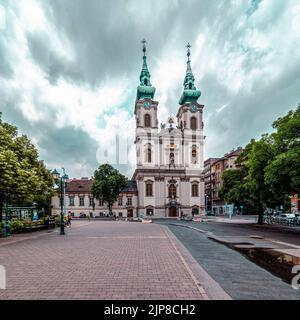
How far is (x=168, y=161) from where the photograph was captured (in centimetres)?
6700

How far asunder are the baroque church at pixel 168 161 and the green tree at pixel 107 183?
21.4 ft

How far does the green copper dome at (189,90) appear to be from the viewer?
231 feet

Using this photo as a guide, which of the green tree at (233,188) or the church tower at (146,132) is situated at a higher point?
the church tower at (146,132)

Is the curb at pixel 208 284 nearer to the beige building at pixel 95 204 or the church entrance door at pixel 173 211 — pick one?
the church entrance door at pixel 173 211

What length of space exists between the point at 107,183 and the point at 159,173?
13516 millimetres

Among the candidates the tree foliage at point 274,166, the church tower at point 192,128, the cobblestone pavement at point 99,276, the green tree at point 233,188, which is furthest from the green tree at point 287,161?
the church tower at point 192,128

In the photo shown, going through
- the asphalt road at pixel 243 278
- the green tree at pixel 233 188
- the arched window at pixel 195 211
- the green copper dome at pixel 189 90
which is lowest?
the arched window at pixel 195 211

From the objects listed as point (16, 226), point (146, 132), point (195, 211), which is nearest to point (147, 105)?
point (146, 132)

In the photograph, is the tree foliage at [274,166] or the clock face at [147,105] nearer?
the tree foliage at [274,166]

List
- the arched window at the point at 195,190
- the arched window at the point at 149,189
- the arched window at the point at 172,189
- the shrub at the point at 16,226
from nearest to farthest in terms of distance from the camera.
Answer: the shrub at the point at 16,226, the arched window at the point at 149,189, the arched window at the point at 172,189, the arched window at the point at 195,190

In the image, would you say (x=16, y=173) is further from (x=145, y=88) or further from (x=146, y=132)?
(x=145, y=88)

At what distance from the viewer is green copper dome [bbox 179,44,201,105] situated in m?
70.5
